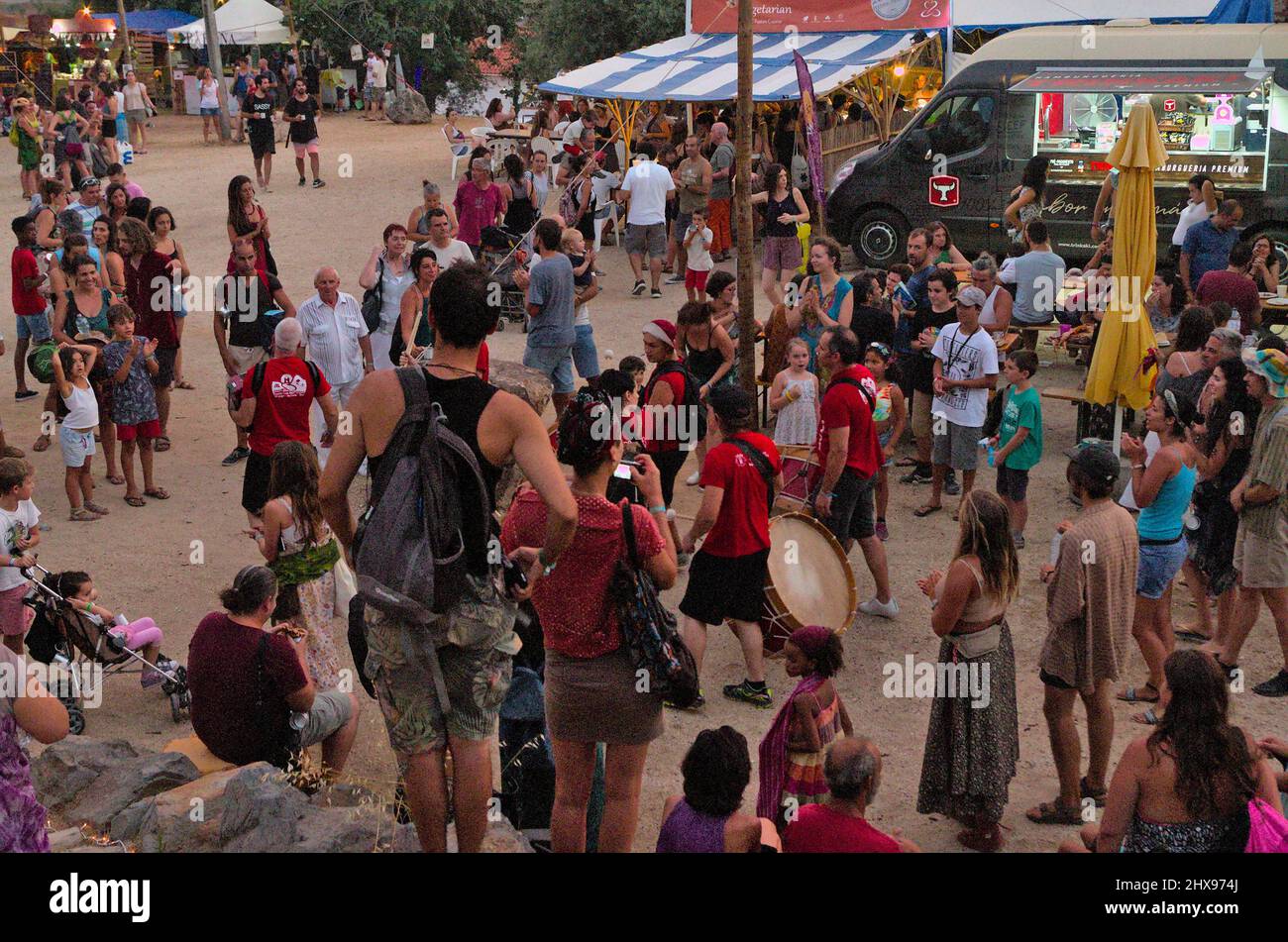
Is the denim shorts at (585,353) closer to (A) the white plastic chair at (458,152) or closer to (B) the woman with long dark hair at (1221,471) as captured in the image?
(B) the woman with long dark hair at (1221,471)

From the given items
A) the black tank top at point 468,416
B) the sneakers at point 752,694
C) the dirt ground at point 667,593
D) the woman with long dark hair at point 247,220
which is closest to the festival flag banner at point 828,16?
the dirt ground at point 667,593

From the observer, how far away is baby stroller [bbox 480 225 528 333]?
14.3 m

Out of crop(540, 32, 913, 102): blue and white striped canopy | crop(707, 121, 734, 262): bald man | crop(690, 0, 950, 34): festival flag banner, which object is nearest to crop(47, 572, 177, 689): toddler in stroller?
crop(707, 121, 734, 262): bald man

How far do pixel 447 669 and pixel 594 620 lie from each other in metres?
0.77

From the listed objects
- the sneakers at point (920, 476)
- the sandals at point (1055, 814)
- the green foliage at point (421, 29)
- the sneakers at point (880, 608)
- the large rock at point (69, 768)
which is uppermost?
the green foliage at point (421, 29)

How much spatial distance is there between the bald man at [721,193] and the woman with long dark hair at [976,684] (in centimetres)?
1130

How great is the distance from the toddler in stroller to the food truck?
1133 cm

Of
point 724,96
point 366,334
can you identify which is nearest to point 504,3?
point 724,96

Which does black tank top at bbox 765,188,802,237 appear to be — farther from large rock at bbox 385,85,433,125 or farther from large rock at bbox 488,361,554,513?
large rock at bbox 385,85,433,125

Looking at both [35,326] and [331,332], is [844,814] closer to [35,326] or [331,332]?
[331,332]

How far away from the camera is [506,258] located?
46.6 ft

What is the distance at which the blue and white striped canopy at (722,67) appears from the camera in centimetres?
1858

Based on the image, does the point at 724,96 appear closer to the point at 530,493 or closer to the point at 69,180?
the point at 69,180
